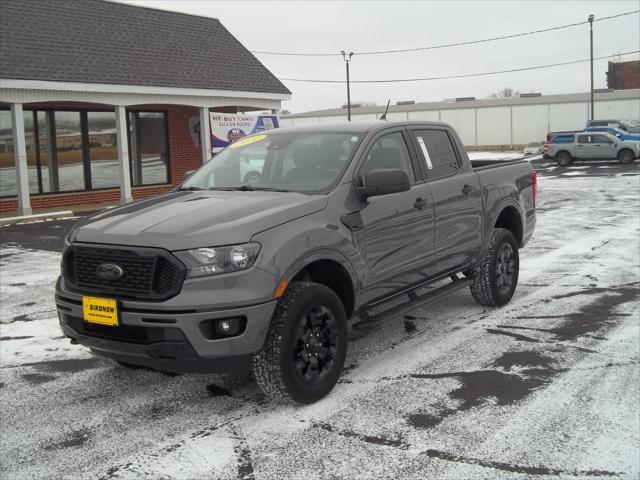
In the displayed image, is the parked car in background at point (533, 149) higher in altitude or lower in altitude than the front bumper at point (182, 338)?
higher

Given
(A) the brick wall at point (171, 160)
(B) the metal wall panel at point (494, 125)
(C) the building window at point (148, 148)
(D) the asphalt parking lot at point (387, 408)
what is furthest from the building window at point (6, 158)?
(B) the metal wall panel at point (494, 125)

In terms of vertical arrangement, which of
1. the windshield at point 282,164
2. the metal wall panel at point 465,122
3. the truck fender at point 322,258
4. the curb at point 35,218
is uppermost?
the metal wall panel at point 465,122

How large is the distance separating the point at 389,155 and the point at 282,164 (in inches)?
34.4

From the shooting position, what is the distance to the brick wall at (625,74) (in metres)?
73.5

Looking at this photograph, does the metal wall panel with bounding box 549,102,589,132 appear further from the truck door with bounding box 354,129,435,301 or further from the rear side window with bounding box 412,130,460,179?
the truck door with bounding box 354,129,435,301

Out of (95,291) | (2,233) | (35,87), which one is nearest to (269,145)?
(95,291)

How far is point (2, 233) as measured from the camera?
1405cm

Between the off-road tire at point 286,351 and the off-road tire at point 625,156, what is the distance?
30.6m

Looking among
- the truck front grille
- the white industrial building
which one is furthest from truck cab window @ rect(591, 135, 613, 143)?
the truck front grille

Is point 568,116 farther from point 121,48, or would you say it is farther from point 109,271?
point 109,271

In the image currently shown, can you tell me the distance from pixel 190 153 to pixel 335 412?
1919 cm

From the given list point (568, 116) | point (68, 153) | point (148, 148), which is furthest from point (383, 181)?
point (568, 116)

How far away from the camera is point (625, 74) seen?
74.1 meters

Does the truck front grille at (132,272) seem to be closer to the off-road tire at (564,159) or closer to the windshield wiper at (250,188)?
the windshield wiper at (250,188)
